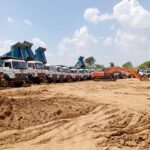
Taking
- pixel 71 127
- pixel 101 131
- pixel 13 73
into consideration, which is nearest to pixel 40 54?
pixel 13 73

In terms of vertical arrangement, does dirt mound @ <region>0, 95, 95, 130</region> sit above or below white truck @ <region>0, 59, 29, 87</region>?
below

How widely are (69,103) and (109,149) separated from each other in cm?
706

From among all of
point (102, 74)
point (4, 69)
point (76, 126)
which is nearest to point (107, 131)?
point (76, 126)

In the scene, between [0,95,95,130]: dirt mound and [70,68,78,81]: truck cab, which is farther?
[70,68,78,81]: truck cab

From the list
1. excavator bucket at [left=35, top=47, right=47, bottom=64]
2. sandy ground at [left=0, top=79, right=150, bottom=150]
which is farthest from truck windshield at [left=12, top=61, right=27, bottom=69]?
sandy ground at [left=0, top=79, right=150, bottom=150]

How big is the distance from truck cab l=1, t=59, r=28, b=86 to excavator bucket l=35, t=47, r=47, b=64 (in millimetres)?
14986

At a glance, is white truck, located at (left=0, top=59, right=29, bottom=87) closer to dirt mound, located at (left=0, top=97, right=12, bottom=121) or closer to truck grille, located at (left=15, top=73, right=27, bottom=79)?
truck grille, located at (left=15, top=73, right=27, bottom=79)

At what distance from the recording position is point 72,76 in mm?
45469

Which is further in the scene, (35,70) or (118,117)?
(35,70)

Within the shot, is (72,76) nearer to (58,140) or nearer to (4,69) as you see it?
(4,69)

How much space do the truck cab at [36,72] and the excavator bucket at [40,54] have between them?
8.71 meters

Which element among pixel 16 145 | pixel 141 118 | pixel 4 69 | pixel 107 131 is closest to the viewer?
pixel 16 145

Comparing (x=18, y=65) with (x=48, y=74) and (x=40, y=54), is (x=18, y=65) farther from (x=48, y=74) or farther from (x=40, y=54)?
(x=40, y=54)

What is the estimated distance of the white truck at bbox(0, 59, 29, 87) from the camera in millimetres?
28344
